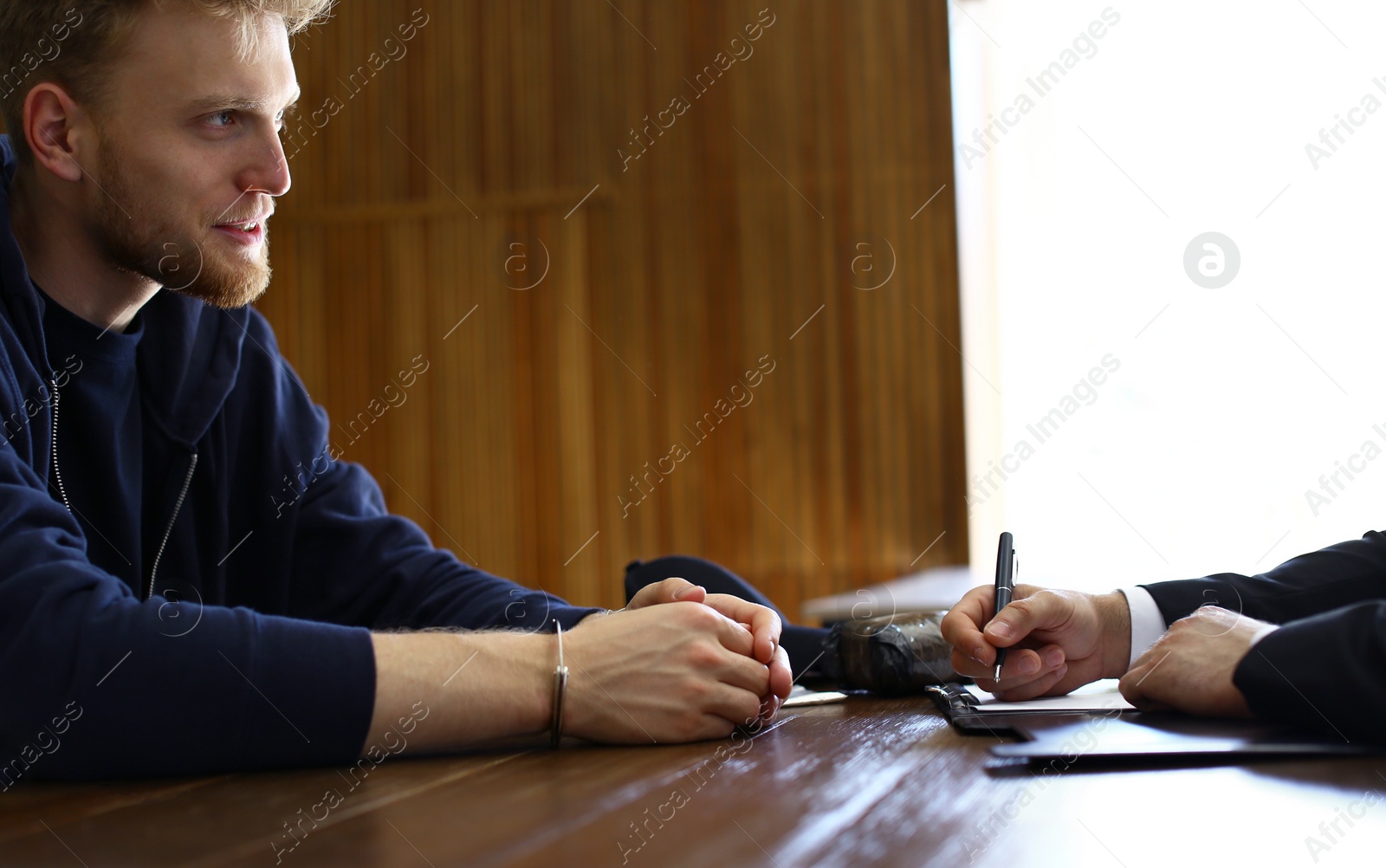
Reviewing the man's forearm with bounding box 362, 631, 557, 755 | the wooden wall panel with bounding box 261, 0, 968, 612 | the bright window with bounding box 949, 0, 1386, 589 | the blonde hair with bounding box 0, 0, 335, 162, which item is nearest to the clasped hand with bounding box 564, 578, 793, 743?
the man's forearm with bounding box 362, 631, 557, 755

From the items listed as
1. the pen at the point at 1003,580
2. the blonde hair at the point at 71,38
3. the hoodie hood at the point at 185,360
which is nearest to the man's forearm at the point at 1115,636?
the pen at the point at 1003,580

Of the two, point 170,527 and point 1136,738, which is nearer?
point 1136,738

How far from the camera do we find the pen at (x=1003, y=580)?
1.15 metres

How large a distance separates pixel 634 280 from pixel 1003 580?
161 inches

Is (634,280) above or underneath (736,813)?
above

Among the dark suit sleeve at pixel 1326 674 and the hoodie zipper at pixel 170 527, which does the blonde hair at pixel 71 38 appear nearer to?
the hoodie zipper at pixel 170 527

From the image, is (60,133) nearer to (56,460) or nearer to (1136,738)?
(56,460)

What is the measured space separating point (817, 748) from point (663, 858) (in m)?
0.36

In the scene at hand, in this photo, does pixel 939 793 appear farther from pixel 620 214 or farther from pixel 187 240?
pixel 620 214

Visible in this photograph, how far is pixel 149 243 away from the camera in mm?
1435

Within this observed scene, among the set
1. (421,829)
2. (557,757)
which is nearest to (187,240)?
(557,757)

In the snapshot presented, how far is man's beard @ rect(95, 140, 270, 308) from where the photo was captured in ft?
4.68

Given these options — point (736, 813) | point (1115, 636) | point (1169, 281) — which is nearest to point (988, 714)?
point (1115, 636)

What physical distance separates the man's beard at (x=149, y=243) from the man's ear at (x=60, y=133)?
0.10ft
